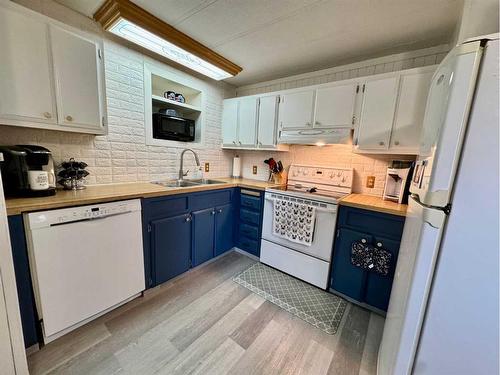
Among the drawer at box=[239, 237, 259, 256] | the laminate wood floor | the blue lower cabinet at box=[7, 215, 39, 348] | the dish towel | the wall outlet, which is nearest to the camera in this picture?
the blue lower cabinet at box=[7, 215, 39, 348]

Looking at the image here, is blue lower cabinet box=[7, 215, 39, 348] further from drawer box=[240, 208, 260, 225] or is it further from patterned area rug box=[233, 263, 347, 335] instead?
drawer box=[240, 208, 260, 225]

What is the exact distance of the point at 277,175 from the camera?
285 cm

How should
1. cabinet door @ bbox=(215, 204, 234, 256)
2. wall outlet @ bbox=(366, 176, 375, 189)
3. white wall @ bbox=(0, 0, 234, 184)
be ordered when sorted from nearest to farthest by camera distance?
white wall @ bbox=(0, 0, 234, 184) < wall outlet @ bbox=(366, 176, 375, 189) < cabinet door @ bbox=(215, 204, 234, 256)

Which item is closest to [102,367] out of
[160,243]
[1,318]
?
[1,318]

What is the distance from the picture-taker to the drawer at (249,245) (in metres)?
2.55

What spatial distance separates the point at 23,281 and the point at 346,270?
2370 mm

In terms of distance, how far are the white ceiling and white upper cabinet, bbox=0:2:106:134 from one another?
0.44 meters

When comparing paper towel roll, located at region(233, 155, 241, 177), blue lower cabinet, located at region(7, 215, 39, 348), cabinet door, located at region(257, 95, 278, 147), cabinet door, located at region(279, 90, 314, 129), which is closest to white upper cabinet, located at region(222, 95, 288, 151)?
cabinet door, located at region(257, 95, 278, 147)

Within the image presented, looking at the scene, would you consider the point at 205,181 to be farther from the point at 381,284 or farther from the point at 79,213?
the point at 381,284

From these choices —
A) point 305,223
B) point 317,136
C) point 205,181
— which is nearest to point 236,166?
point 205,181

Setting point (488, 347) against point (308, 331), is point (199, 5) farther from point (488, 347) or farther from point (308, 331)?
point (308, 331)

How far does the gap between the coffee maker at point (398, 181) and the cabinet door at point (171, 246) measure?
197 cm

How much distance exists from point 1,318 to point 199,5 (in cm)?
220

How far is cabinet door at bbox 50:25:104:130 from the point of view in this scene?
1417mm
